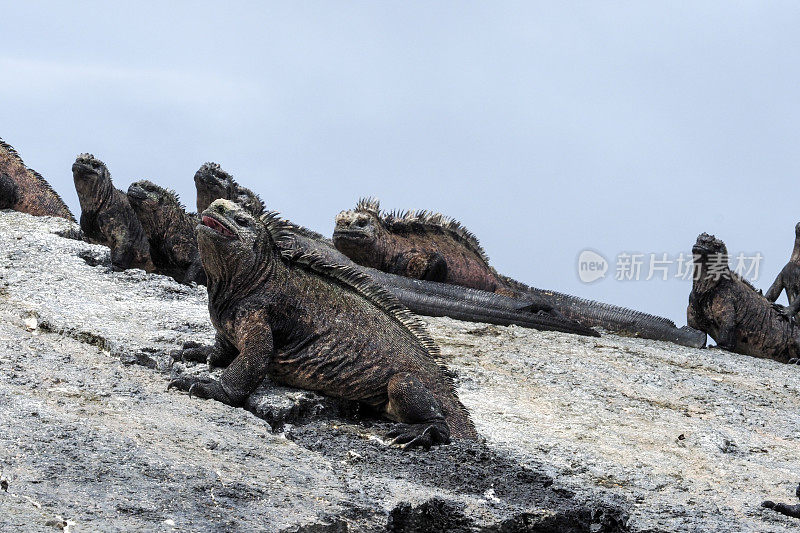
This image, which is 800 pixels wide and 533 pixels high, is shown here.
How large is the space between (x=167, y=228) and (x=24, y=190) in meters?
3.28

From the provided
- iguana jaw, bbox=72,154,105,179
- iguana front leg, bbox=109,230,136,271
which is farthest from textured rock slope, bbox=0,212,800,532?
iguana jaw, bbox=72,154,105,179

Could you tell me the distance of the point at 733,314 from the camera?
1190 centimetres

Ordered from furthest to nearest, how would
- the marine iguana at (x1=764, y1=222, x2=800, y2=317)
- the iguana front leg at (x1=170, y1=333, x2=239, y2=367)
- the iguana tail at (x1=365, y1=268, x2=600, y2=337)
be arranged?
the marine iguana at (x1=764, y1=222, x2=800, y2=317)
the iguana tail at (x1=365, y1=268, x2=600, y2=337)
the iguana front leg at (x1=170, y1=333, x2=239, y2=367)

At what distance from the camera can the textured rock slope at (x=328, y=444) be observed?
4.29m

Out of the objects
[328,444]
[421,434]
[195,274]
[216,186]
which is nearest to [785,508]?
[421,434]

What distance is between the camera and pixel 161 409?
215 inches

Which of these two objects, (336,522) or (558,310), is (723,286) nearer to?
(558,310)

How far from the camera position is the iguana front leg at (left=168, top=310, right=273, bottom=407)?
580cm

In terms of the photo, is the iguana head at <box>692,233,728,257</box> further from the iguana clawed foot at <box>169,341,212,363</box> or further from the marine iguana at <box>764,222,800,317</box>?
the iguana clawed foot at <box>169,341,212,363</box>

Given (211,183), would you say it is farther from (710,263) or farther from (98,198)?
(710,263)

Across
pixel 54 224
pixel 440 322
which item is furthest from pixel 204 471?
pixel 54 224

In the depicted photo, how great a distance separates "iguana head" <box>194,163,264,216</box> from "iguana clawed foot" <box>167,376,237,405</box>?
529 centimetres

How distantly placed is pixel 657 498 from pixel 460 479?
1.01 m

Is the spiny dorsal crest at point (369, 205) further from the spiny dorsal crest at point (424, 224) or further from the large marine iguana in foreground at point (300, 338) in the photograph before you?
the large marine iguana in foreground at point (300, 338)
